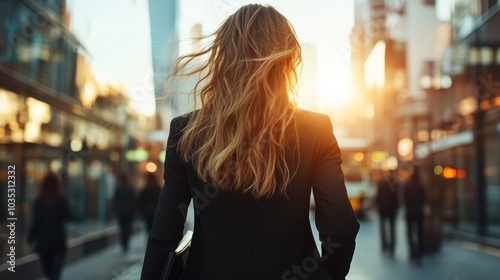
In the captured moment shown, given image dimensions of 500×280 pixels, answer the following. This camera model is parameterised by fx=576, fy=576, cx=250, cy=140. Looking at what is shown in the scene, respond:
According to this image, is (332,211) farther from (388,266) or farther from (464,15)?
(464,15)

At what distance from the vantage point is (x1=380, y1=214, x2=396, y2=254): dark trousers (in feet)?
40.1

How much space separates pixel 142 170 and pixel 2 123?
462 inches

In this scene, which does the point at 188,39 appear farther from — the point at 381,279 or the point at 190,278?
the point at 381,279

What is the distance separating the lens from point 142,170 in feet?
67.3

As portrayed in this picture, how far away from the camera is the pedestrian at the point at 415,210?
35.8 feet

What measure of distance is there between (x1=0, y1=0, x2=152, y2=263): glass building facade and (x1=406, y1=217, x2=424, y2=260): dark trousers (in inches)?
279

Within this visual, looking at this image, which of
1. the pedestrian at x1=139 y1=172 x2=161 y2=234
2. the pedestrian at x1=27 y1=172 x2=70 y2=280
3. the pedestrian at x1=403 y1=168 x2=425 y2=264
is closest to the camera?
the pedestrian at x1=27 y1=172 x2=70 y2=280

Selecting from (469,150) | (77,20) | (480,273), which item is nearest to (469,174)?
(469,150)

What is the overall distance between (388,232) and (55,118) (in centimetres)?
748

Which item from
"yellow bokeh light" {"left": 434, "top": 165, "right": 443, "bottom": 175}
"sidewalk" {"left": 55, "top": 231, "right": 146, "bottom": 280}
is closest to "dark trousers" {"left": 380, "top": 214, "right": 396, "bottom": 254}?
"sidewalk" {"left": 55, "top": 231, "right": 146, "bottom": 280}

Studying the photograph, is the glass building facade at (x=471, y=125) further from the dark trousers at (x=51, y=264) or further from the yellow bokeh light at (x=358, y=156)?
the dark trousers at (x=51, y=264)

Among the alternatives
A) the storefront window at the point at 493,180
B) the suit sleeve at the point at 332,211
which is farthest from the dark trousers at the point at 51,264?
the storefront window at the point at 493,180

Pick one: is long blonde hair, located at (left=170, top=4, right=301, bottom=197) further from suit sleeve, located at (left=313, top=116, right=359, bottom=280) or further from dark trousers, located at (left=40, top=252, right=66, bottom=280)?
dark trousers, located at (left=40, top=252, right=66, bottom=280)

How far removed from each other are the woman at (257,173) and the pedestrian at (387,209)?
1068 centimetres
